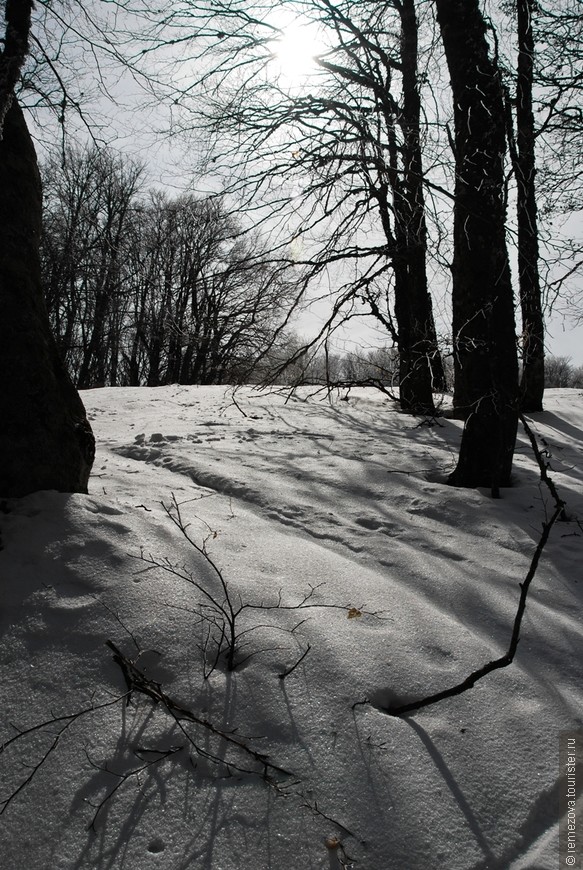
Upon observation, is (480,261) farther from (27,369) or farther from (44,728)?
(44,728)

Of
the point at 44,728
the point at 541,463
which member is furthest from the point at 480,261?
the point at 44,728

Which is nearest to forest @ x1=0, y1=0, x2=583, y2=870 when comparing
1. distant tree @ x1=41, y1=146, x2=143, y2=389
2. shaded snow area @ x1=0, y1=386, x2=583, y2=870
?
shaded snow area @ x1=0, y1=386, x2=583, y2=870

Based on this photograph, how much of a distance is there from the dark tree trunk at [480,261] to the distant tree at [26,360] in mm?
2639

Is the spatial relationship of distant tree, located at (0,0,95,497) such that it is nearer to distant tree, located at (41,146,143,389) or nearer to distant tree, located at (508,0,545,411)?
distant tree, located at (508,0,545,411)

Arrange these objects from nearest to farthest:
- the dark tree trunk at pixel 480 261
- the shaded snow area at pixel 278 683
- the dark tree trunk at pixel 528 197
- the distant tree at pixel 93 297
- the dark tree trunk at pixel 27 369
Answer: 1. the shaded snow area at pixel 278 683
2. the dark tree trunk at pixel 27 369
3. the dark tree trunk at pixel 480 261
4. the dark tree trunk at pixel 528 197
5. the distant tree at pixel 93 297

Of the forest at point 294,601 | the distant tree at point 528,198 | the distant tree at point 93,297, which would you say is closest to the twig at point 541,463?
the forest at point 294,601

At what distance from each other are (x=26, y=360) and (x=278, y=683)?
7.25 feet

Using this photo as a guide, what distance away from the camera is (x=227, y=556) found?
2.63m

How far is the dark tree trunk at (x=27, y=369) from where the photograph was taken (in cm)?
274

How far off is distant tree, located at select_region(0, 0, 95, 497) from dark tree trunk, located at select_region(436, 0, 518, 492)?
264cm

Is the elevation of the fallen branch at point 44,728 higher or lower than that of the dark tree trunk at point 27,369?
lower

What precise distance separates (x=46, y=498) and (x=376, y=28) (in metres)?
7.93

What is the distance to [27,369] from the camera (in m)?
2.84

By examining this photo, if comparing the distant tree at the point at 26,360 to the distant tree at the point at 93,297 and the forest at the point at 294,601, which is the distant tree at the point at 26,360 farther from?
the distant tree at the point at 93,297
